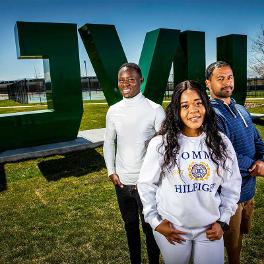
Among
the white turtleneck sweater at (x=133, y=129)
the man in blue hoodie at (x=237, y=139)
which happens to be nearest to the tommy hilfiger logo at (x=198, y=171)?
the man in blue hoodie at (x=237, y=139)

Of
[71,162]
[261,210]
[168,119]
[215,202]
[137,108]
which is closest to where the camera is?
[215,202]

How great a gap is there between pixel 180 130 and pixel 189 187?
41cm

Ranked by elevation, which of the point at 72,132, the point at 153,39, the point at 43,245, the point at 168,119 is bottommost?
the point at 43,245

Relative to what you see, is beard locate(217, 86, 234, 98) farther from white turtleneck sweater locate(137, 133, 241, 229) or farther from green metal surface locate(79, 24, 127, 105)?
green metal surface locate(79, 24, 127, 105)

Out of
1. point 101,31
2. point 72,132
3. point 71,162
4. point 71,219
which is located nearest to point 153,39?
point 101,31

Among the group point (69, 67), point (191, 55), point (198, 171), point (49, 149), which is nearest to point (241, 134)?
point (198, 171)

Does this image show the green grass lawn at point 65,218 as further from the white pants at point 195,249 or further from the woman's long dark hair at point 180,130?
the woman's long dark hair at point 180,130

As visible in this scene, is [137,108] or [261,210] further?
[261,210]

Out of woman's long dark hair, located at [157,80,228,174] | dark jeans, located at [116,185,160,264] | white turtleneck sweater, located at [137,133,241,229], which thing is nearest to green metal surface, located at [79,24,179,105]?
dark jeans, located at [116,185,160,264]

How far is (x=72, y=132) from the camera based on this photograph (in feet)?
27.8

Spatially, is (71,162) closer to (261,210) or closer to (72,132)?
(72,132)

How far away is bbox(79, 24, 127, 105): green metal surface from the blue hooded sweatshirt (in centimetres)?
543

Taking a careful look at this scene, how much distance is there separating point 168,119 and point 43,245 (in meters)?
2.73

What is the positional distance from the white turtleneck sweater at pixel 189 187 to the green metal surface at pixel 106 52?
19.5 ft
